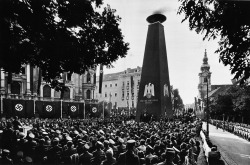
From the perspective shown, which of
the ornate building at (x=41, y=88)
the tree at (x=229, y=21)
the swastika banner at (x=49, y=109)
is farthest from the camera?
the swastika banner at (x=49, y=109)

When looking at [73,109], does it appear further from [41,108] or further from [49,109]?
[41,108]

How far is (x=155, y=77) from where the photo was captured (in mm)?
39156

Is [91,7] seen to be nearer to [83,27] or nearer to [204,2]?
[83,27]

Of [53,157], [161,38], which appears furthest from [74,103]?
[53,157]

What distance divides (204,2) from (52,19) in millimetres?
4266

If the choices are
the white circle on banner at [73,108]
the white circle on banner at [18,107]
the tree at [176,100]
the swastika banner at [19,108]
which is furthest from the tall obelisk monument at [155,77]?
the tree at [176,100]

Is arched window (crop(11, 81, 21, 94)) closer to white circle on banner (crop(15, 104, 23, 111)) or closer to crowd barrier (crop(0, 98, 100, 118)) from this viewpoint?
crowd barrier (crop(0, 98, 100, 118))

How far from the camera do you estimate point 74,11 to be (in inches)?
276

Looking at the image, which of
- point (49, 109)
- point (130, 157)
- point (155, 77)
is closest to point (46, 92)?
point (49, 109)

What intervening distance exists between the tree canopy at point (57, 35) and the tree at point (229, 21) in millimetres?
2828

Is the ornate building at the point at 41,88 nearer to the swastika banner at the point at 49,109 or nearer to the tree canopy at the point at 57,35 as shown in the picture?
the swastika banner at the point at 49,109

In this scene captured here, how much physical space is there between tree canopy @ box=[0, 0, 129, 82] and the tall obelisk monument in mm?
30585

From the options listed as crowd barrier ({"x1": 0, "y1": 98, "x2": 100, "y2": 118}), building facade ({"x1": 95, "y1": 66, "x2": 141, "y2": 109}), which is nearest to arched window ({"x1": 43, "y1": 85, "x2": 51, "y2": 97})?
crowd barrier ({"x1": 0, "y1": 98, "x2": 100, "y2": 118})

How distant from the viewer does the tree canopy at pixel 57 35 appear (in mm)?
6258
